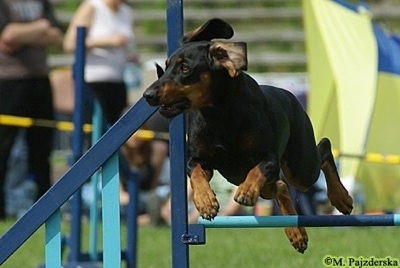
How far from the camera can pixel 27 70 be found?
934cm

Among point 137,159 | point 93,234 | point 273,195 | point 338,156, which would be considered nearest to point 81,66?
point 93,234

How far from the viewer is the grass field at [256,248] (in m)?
7.31

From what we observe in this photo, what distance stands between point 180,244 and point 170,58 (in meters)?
0.64

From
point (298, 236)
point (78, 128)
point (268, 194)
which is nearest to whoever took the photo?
point (268, 194)

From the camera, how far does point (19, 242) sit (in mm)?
4422

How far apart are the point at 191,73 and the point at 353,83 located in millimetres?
4849

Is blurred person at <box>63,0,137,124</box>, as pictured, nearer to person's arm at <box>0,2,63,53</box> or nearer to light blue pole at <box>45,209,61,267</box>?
person's arm at <box>0,2,63,53</box>

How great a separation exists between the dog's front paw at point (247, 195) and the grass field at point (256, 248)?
2.60 meters

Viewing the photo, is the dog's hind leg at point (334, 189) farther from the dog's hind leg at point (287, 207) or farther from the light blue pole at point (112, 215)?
the light blue pole at point (112, 215)

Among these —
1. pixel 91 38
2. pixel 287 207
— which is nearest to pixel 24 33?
pixel 91 38

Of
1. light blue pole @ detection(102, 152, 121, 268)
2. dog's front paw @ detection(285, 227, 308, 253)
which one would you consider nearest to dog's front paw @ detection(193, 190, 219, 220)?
light blue pole @ detection(102, 152, 121, 268)

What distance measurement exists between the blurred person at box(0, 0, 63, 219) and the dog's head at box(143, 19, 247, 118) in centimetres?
509

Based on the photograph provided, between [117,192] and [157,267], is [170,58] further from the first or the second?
[157,267]

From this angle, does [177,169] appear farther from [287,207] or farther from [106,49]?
[106,49]
